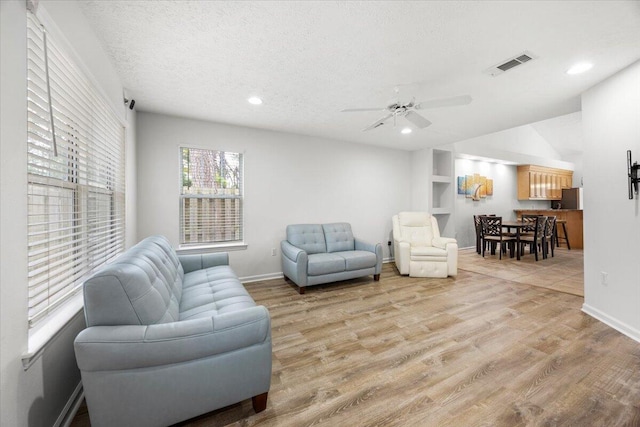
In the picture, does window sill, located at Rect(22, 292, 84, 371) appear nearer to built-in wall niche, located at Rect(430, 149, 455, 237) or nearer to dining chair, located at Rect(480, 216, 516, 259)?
built-in wall niche, located at Rect(430, 149, 455, 237)

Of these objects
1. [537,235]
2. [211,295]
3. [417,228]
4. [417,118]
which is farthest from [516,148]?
[211,295]

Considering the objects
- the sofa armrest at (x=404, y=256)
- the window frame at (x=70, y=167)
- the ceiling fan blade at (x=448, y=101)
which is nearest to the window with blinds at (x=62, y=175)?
the window frame at (x=70, y=167)

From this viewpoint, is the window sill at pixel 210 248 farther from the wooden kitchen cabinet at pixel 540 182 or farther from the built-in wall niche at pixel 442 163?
the wooden kitchen cabinet at pixel 540 182

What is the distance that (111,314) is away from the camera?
1311 mm

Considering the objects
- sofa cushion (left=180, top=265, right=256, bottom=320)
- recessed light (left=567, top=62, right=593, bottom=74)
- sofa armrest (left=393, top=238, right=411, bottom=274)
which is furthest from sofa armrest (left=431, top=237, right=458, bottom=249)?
sofa cushion (left=180, top=265, right=256, bottom=320)

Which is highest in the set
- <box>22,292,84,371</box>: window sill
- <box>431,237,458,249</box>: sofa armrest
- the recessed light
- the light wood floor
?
the recessed light

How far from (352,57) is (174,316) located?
2499 millimetres

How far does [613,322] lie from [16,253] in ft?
15.3

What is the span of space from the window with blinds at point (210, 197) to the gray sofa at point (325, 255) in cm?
95

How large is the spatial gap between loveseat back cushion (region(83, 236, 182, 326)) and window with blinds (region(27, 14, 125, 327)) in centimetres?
27

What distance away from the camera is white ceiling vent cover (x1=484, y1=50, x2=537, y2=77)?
2151 millimetres

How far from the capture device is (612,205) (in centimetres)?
256

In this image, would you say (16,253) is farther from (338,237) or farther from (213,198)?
(338,237)

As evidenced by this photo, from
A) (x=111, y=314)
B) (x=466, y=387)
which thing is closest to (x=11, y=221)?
(x=111, y=314)
